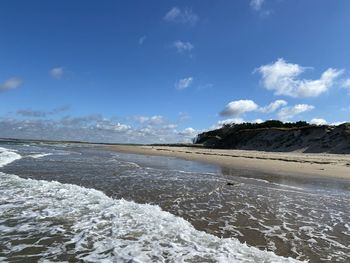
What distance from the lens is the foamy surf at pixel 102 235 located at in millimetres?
7129

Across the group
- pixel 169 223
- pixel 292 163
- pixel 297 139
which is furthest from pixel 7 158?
pixel 297 139

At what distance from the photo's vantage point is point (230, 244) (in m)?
7.91

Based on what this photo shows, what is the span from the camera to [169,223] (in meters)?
9.66

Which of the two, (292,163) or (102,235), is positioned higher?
(292,163)

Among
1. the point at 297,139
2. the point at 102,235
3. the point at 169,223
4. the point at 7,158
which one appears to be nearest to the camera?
Answer: the point at 102,235

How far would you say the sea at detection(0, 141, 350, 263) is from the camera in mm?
7344

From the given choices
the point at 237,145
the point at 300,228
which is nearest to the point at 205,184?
the point at 300,228

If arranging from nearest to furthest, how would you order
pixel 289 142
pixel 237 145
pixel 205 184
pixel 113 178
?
pixel 205 184
pixel 113 178
pixel 289 142
pixel 237 145

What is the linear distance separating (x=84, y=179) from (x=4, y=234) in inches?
403

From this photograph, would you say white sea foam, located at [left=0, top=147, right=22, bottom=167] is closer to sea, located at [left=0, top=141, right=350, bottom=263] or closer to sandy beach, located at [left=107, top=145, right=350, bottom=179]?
sea, located at [left=0, top=141, right=350, bottom=263]

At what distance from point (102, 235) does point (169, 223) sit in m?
1.97

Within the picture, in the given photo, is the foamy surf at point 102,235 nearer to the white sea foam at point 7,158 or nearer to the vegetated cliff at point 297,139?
the white sea foam at point 7,158

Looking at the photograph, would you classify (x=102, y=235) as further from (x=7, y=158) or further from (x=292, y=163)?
(x=292, y=163)

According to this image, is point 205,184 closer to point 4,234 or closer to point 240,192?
point 240,192
